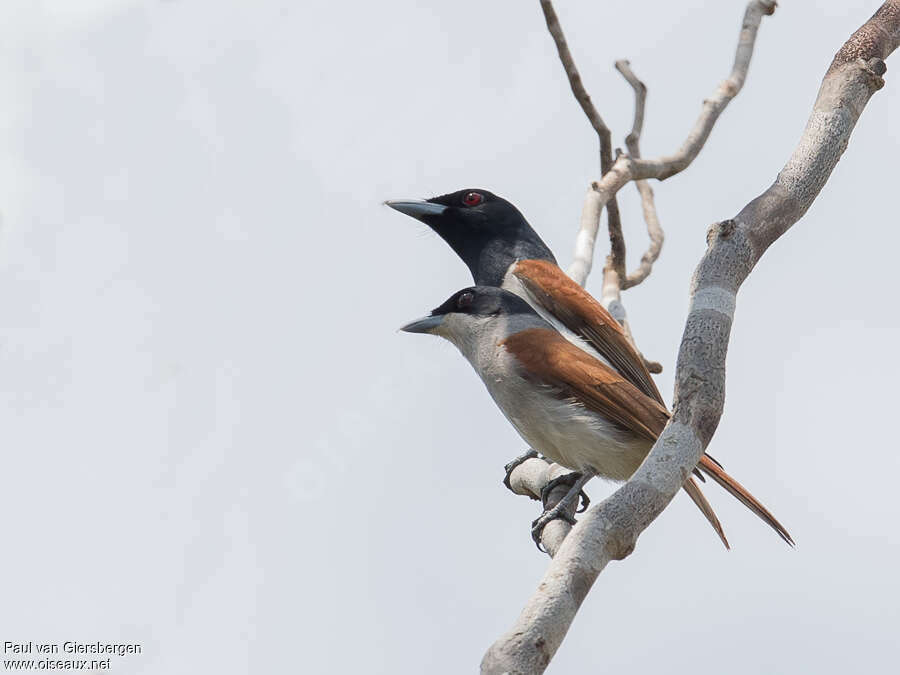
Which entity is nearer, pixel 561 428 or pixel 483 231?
pixel 561 428

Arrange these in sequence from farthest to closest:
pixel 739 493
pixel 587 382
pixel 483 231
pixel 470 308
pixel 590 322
A: 1. pixel 483 231
2. pixel 590 322
3. pixel 470 308
4. pixel 587 382
5. pixel 739 493

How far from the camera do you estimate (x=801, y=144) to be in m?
3.69

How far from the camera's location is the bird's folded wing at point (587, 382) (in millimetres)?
5039

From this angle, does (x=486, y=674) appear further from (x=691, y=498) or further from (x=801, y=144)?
(x=691, y=498)

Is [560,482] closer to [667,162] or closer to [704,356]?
[704,356]

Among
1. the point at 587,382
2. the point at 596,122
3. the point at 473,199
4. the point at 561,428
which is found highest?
the point at 596,122

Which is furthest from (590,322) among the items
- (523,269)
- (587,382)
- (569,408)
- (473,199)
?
(473,199)

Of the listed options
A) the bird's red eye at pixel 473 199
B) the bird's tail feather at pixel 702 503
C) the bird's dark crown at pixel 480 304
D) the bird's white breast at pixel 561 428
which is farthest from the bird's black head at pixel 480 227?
the bird's tail feather at pixel 702 503

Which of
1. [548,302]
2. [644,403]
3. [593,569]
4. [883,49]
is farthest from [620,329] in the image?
[593,569]

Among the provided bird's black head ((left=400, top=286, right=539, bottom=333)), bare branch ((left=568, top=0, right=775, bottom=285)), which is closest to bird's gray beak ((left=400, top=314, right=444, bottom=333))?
bird's black head ((left=400, top=286, right=539, bottom=333))

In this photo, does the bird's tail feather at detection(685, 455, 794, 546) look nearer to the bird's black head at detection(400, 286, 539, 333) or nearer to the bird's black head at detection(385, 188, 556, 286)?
the bird's black head at detection(400, 286, 539, 333)

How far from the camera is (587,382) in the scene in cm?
516

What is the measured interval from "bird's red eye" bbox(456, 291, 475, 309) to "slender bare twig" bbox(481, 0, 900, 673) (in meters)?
2.21

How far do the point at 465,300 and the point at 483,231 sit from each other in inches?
58.7
